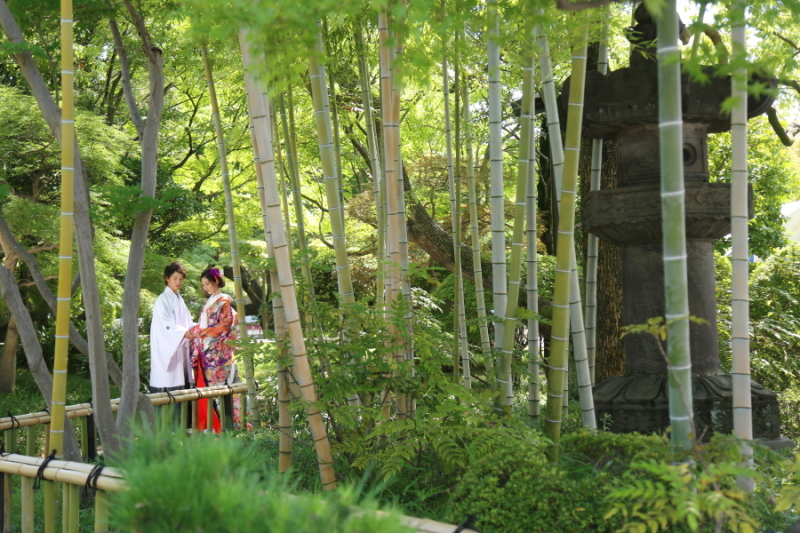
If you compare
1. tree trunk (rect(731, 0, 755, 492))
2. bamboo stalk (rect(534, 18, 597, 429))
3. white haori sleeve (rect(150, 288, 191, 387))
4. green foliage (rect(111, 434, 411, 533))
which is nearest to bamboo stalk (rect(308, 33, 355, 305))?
bamboo stalk (rect(534, 18, 597, 429))

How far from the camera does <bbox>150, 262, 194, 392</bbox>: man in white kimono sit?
16.1ft

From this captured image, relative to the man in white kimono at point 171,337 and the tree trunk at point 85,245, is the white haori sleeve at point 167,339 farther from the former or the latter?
the tree trunk at point 85,245

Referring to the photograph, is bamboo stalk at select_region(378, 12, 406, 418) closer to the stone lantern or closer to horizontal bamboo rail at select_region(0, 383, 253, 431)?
the stone lantern

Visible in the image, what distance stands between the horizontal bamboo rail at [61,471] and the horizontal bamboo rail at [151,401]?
1371mm

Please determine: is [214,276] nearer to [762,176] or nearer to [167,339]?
[167,339]

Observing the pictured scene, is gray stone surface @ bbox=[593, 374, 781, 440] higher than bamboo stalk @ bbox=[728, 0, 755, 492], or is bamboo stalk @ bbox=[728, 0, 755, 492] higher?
bamboo stalk @ bbox=[728, 0, 755, 492]

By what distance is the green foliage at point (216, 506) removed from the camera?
55.5 inches

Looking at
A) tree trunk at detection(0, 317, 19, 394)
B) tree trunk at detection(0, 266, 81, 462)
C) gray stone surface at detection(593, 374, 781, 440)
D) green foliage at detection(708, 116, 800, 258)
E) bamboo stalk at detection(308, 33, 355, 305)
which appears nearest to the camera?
bamboo stalk at detection(308, 33, 355, 305)

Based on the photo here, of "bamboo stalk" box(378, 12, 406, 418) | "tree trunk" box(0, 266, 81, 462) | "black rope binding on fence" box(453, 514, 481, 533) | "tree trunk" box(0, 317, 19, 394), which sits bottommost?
"tree trunk" box(0, 317, 19, 394)

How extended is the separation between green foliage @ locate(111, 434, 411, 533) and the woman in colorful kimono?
3.26 m

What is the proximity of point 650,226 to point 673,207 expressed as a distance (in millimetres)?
1636

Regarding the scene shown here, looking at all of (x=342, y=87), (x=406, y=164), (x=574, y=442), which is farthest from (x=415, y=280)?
(x=574, y=442)

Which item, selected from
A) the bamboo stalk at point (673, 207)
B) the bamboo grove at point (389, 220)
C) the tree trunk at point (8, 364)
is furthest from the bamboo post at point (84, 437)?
the tree trunk at point (8, 364)

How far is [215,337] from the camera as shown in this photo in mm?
5051
